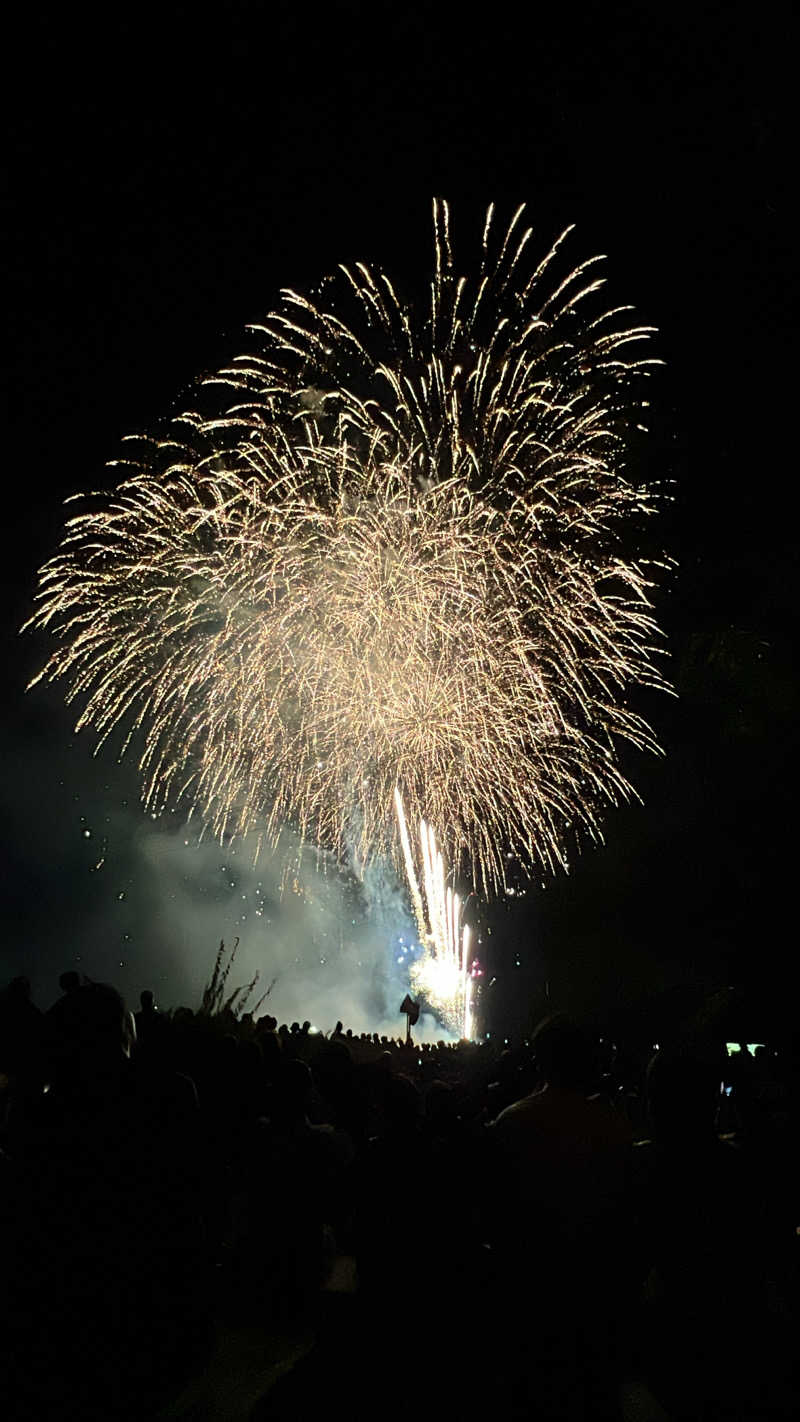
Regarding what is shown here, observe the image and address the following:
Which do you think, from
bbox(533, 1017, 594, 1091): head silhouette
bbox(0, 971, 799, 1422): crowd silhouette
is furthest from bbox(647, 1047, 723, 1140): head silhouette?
bbox(533, 1017, 594, 1091): head silhouette

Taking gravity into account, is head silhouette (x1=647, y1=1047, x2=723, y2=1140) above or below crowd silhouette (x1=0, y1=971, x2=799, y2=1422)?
above

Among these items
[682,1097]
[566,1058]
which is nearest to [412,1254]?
[566,1058]

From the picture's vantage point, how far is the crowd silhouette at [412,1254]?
2668 mm

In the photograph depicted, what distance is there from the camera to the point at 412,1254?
3703mm

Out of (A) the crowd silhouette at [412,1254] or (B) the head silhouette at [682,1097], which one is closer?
(A) the crowd silhouette at [412,1254]

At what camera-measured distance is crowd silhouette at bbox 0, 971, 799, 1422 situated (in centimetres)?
267

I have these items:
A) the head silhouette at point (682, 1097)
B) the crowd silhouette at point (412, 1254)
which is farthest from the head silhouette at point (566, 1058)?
the head silhouette at point (682, 1097)

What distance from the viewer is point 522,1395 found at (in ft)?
9.72

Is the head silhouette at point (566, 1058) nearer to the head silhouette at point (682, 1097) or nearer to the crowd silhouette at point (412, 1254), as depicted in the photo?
the crowd silhouette at point (412, 1254)

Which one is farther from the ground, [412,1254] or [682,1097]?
[682,1097]

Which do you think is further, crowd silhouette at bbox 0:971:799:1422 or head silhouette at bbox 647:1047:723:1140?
head silhouette at bbox 647:1047:723:1140

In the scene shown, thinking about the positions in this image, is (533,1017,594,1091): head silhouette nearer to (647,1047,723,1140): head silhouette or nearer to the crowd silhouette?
the crowd silhouette

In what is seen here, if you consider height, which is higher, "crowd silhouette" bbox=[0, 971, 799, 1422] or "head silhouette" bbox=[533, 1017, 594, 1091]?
"head silhouette" bbox=[533, 1017, 594, 1091]

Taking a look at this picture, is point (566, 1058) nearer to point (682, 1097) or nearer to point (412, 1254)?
point (682, 1097)
